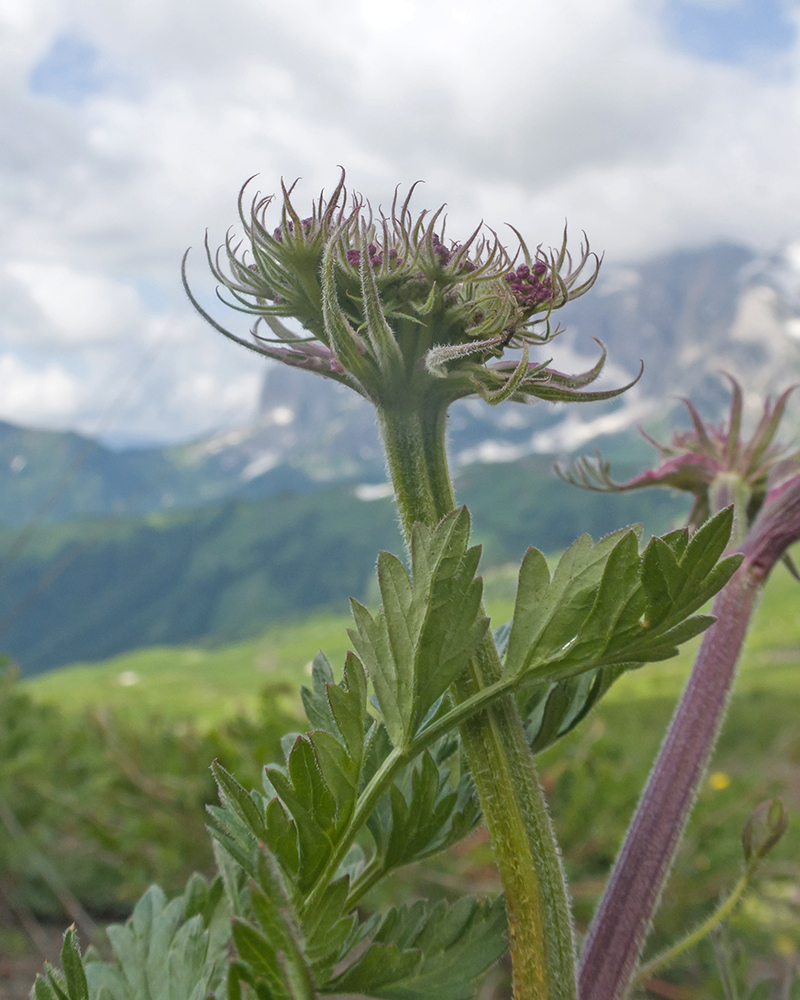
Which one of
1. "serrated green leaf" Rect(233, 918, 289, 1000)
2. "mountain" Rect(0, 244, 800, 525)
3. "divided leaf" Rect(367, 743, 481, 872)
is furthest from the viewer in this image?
"mountain" Rect(0, 244, 800, 525)

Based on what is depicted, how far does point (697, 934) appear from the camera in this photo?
891 mm

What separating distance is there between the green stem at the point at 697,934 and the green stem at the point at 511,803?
0.19 m

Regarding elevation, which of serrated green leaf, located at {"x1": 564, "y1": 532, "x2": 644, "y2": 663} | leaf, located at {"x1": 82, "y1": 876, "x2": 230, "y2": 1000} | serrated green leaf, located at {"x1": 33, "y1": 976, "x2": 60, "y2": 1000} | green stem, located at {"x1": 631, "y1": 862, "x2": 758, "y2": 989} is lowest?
green stem, located at {"x1": 631, "y1": 862, "x2": 758, "y2": 989}

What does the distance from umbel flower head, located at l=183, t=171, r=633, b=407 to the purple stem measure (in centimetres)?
32

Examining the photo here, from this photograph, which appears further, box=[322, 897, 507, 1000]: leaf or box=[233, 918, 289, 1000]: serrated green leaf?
box=[322, 897, 507, 1000]: leaf

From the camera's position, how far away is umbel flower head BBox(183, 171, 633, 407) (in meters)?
0.66

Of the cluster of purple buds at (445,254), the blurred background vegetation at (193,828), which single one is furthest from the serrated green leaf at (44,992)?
the blurred background vegetation at (193,828)

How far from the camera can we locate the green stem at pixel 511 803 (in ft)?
2.23

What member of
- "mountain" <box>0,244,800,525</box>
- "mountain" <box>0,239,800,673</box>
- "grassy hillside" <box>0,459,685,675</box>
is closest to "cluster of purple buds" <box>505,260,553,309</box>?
"mountain" <box>0,239,800,673</box>

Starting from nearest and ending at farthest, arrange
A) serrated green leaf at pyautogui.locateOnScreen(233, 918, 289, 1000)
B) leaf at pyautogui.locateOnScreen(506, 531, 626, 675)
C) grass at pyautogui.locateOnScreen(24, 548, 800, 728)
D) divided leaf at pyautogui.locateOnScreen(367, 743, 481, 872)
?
serrated green leaf at pyautogui.locateOnScreen(233, 918, 289, 1000) < leaf at pyautogui.locateOnScreen(506, 531, 626, 675) < divided leaf at pyautogui.locateOnScreen(367, 743, 481, 872) < grass at pyautogui.locateOnScreen(24, 548, 800, 728)

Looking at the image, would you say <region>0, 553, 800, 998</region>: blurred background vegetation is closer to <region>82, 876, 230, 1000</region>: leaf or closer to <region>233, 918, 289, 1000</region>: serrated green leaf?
<region>82, 876, 230, 1000</region>: leaf

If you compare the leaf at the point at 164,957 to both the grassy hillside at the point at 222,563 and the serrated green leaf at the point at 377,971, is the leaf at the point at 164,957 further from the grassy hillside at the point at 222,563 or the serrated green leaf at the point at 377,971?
the grassy hillside at the point at 222,563

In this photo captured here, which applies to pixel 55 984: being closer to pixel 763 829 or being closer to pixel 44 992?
pixel 44 992

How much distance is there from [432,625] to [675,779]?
344mm
